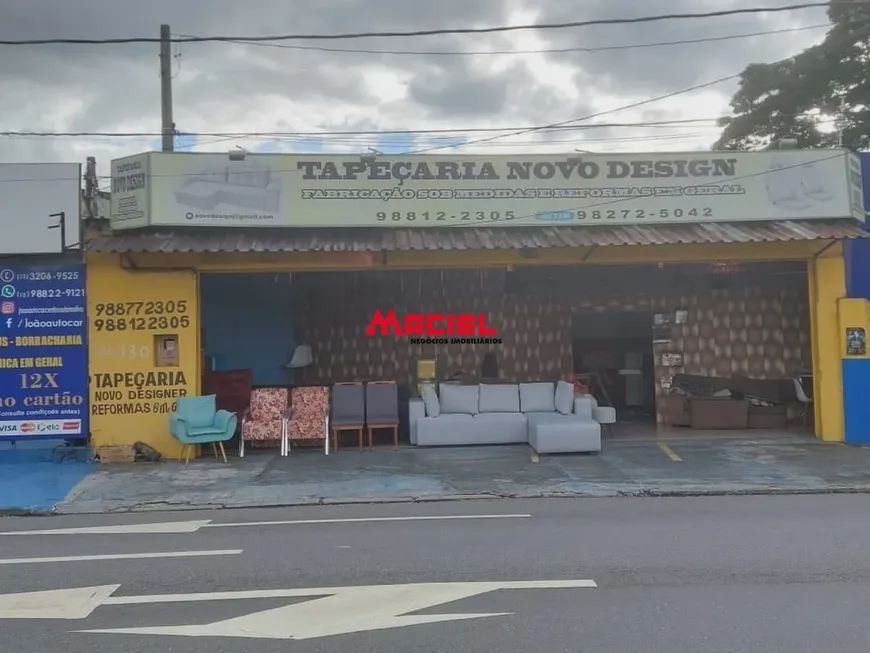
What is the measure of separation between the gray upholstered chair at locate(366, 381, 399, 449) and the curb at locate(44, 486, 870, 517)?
3435mm

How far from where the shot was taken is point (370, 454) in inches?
481

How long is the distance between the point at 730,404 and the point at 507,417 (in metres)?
4.26

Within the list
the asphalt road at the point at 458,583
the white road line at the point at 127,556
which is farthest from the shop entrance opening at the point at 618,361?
the white road line at the point at 127,556

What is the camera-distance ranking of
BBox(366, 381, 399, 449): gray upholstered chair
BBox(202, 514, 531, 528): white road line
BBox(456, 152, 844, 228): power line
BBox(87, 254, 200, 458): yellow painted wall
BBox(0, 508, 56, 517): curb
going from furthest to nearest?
BBox(366, 381, 399, 449): gray upholstered chair, BBox(456, 152, 844, 228): power line, BBox(87, 254, 200, 458): yellow painted wall, BBox(0, 508, 56, 517): curb, BBox(202, 514, 531, 528): white road line

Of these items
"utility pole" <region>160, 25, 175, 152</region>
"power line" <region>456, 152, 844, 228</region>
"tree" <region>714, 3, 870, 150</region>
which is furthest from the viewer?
"tree" <region>714, 3, 870, 150</region>

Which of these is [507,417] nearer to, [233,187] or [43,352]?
[233,187]

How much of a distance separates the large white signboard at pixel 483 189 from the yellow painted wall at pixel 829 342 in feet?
2.98

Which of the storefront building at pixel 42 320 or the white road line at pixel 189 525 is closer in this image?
the white road line at pixel 189 525

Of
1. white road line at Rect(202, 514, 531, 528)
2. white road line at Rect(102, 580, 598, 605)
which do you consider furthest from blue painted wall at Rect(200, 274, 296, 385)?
white road line at Rect(102, 580, 598, 605)

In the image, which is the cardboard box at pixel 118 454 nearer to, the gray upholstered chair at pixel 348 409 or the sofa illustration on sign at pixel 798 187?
the gray upholstered chair at pixel 348 409

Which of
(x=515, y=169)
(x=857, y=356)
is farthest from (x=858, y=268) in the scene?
(x=515, y=169)

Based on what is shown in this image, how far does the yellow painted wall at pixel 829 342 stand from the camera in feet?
41.4

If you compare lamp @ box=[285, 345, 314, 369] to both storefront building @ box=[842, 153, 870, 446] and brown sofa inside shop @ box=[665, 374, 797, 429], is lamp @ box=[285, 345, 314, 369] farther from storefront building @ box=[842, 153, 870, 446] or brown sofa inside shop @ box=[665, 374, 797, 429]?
storefront building @ box=[842, 153, 870, 446]

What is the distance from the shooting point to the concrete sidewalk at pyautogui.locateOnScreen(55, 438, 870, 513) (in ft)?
30.6
